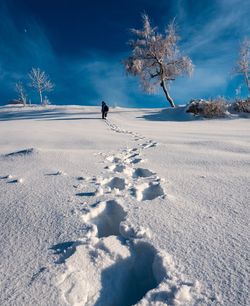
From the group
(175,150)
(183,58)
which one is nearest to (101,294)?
(175,150)

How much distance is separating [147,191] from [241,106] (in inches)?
557

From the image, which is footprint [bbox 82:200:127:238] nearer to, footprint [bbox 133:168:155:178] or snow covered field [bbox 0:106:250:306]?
snow covered field [bbox 0:106:250:306]

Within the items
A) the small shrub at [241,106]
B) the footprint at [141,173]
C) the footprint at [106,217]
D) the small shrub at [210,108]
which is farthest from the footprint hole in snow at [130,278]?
the small shrub at [241,106]

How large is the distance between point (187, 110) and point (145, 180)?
13887 mm

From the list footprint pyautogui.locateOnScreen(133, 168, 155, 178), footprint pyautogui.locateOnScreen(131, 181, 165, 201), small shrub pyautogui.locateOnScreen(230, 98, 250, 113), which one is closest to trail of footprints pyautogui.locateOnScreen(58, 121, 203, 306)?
footprint pyautogui.locateOnScreen(131, 181, 165, 201)

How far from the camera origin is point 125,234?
216cm

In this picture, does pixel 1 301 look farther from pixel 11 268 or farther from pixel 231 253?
pixel 231 253

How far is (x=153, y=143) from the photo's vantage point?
19.9 feet

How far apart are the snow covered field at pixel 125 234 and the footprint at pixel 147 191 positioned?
0.01m

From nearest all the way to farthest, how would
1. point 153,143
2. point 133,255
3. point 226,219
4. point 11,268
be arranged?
point 11,268
point 133,255
point 226,219
point 153,143

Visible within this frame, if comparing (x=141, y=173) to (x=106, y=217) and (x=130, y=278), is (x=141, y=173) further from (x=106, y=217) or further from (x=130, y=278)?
(x=130, y=278)

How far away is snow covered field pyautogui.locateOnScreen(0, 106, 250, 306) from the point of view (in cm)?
162

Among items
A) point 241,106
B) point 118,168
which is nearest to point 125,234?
point 118,168

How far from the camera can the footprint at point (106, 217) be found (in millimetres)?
2407
